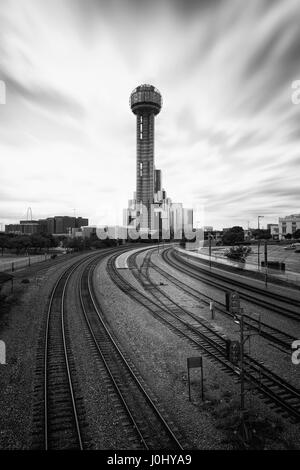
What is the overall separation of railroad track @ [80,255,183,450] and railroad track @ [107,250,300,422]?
14.6 ft

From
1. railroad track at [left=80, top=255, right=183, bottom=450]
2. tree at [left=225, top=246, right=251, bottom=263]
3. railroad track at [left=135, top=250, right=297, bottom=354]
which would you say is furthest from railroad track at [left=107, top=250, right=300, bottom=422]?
tree at [left=225, top=246, right=251, bottom=263]

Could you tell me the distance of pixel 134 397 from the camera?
12.5 m

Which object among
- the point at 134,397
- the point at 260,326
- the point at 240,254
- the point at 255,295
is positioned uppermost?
the point at 240,254

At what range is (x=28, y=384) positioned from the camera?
44.1 ft

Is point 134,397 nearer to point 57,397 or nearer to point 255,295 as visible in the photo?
point 57,397

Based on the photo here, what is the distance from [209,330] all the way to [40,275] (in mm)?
30307

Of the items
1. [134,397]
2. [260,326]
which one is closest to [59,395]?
[134,397]

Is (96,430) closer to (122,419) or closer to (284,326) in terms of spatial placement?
(122,419)

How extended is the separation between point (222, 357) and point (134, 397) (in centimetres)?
605

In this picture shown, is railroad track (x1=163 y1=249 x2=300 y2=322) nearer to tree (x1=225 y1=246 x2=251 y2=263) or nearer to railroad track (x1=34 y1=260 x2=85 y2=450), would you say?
tree (x1=225 y1=246 x2=251 y2=263)

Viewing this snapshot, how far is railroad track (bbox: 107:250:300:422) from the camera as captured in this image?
39.8ft

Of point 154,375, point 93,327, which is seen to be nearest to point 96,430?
point 154,375

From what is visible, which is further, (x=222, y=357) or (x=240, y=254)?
(x=240, y=254)

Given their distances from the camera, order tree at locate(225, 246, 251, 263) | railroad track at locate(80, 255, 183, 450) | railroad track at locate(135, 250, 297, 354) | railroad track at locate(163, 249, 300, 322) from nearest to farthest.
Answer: railroad track at locate(80, 255, 183, 450), railroad track at locate(135, 250, 297, 354), railroad track at locate(163, 249, 300, 322), tree at locate(225, 246, 251, 263)
